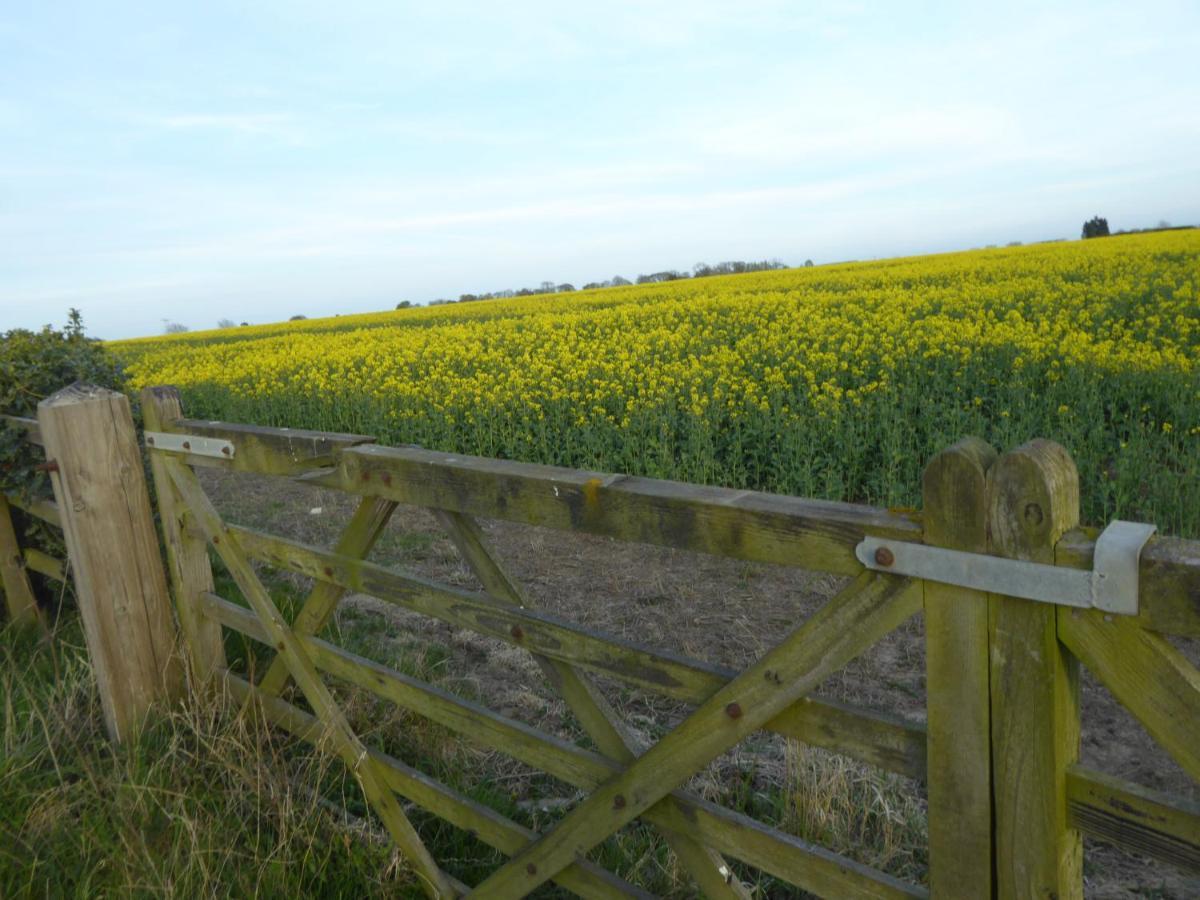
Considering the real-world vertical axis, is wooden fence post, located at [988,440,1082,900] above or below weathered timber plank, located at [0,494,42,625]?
above

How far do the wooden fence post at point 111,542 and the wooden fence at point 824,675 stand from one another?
3.34 ft

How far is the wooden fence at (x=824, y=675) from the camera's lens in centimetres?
146

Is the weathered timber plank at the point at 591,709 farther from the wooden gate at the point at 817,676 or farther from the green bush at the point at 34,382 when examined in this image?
the green bush at the point at 34,382

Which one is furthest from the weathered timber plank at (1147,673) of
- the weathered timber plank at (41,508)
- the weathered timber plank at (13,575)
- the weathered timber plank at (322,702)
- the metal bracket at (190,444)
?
the weathered timber plank at (13,575)

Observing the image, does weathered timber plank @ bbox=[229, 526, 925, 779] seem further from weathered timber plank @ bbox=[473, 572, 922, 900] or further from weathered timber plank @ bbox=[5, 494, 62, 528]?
weathered timber plank @ bbox=[5, 494, 62, 528]

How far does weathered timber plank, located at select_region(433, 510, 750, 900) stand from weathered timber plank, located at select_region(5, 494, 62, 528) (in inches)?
127

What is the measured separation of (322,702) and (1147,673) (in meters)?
2.58

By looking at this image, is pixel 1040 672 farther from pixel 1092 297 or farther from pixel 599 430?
pixel 1092 297

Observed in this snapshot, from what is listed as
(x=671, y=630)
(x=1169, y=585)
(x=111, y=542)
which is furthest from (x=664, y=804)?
(x=671, y=630)

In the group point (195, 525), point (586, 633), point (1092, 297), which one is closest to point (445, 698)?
Answer: point (586, 633)

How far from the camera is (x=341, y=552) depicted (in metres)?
3.04

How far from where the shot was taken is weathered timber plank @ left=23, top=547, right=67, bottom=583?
17.6ft

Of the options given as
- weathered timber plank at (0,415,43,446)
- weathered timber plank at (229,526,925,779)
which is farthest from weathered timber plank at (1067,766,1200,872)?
weathered timber plank at (0,415,43,446)

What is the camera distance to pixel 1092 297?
15109 millimetres
